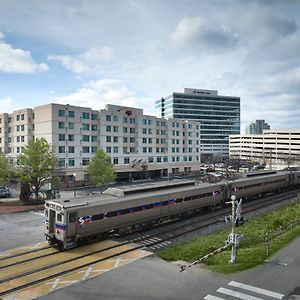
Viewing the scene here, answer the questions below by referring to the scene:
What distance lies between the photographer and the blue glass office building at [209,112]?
17362 cm

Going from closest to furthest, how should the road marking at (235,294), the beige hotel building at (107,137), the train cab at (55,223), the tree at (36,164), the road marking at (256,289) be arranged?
the road marking at (235,294) < the road marking at (256,289) < the train cab at (55,223) < the tree at (36,164) < the beige hotel building at (107,137)

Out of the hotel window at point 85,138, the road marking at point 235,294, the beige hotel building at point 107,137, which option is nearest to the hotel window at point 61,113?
the beige hotel building at point 107,137

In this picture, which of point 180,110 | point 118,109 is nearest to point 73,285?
point 118,109

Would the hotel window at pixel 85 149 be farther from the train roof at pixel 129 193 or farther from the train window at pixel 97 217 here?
the train window at pixel 97 217

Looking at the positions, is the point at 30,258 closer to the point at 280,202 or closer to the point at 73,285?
the point at 73,285

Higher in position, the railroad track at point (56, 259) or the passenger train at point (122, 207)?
the passenger train at point (122, 207)

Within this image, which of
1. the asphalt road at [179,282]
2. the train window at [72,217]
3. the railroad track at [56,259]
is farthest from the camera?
the train window at [72,217]

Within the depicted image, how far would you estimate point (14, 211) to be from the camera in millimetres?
39938

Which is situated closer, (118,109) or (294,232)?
(294,232)

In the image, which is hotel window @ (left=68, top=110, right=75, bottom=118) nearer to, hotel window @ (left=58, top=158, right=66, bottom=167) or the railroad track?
hotel window @ (left=58, top=158, right=66, bottom=167)

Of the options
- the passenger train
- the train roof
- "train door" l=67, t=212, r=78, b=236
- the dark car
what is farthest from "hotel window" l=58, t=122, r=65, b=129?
"train door" l=67, t=212, r=78, b=236

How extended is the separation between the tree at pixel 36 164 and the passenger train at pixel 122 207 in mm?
19519

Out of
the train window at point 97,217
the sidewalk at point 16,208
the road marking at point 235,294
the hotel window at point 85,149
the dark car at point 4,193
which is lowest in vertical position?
the road marking at point 235,294

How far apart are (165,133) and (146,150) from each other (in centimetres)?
887
